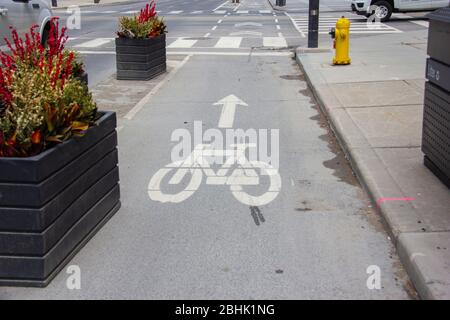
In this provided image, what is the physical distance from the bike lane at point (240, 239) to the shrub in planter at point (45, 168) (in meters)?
0.20

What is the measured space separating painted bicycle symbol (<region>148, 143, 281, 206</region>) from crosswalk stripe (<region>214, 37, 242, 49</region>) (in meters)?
12.3

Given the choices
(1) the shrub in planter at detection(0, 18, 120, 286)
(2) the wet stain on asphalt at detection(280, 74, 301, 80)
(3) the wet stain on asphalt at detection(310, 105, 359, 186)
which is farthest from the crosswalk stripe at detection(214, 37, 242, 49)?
(1) the shrub in planter at detection(0, 18, 120, 286)

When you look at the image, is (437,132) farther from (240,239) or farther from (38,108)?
(38,108)

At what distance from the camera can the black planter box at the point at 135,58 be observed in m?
13.5

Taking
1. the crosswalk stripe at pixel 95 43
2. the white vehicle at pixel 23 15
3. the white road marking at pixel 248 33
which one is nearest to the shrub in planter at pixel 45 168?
the white vehicle at pixel 23 15

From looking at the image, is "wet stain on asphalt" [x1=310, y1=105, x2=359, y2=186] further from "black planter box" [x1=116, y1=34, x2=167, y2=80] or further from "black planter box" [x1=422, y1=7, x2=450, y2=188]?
"black planter box" [x1=116, y1=34, x2=167, y2=80]

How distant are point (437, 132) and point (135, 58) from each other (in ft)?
27.5

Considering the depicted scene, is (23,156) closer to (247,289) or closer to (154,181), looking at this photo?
(247,289)

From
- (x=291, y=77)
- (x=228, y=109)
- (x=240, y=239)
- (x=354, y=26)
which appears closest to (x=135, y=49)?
(x=291, y=77)

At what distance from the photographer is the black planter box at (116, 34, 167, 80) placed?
13523 mm

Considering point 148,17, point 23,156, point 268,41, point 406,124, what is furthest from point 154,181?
point 268,41

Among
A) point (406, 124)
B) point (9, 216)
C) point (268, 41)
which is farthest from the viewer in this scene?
point (268, 41)
